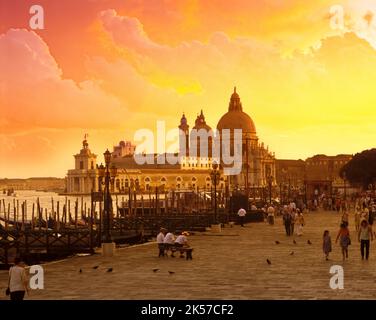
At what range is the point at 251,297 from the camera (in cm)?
1315

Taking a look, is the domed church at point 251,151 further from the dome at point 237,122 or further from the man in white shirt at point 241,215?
the man in white shirt at point 241,215

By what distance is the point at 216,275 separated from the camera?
16.2 m

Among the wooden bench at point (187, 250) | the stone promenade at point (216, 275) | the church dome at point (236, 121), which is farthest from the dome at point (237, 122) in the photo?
the wooden bench at point (187, 250)

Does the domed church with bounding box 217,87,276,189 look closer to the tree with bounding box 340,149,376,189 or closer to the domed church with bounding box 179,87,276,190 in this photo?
the domed church with bounding box 179,87,276,190

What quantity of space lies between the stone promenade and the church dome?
499 ft

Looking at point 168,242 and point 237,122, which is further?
point 237,122

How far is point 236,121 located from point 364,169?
285 feet

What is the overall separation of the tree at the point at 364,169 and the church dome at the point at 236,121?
8058cm

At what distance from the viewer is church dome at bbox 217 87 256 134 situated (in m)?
176

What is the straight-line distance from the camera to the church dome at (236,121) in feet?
577

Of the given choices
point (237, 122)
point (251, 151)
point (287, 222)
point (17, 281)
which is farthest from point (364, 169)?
point (237, 122)

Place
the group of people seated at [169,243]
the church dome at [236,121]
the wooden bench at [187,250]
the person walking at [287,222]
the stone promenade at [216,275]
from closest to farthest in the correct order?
the stone promenade at [216,275] → the wooden bench at [187,250] → the group of people seated at [169,243] → the person walking at [287,222] → the church dome at [236,121]

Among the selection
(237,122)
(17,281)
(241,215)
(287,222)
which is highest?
(237,122)

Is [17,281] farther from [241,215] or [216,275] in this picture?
[241,215]
